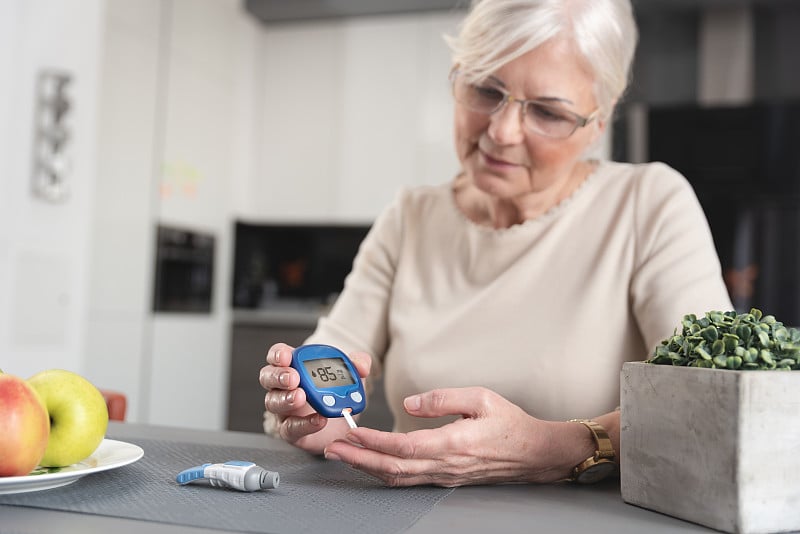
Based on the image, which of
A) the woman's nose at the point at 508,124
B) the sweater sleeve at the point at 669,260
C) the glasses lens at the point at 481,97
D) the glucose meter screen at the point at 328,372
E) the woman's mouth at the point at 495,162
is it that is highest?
the glasses lens at the point at 481,97

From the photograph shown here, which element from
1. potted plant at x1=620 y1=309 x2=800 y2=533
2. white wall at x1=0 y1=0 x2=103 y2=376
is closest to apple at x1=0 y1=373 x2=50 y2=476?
potted plant at x1=620 y1=309 x2=800 y2=533

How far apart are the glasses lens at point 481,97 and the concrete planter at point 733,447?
64 centimetres

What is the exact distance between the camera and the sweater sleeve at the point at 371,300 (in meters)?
1.39

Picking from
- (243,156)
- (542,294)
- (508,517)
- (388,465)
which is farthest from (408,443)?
(243,156)

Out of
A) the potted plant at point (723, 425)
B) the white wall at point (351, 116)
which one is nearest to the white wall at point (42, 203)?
the white wall at point (351, 116)

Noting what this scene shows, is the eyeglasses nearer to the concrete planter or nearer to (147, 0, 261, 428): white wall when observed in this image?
the concrete planter

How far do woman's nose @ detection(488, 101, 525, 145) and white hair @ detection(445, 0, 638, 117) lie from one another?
63mm

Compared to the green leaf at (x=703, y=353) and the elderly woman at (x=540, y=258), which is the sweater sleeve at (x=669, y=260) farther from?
the green leaf at (x=703, y=353)

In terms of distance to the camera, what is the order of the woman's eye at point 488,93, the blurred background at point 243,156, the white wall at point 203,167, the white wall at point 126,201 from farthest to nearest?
the white wall at point 203,167 → the white wall at point 126,201 → the blurred background at point 243,156 → the woman's eye at point 488,93

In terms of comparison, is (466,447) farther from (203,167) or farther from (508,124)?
(203,167)

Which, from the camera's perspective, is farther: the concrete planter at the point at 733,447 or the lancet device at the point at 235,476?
the lancet device at the point at 235,476

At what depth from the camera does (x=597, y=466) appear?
883mm

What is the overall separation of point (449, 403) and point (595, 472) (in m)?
0.20

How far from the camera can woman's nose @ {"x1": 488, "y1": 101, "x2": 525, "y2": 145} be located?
1.20 meters
